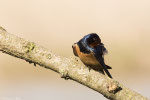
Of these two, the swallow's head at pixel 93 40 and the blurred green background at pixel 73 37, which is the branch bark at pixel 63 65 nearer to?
the swallow's head at pixel 93 40

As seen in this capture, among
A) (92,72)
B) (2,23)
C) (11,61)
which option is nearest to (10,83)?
(11,61)

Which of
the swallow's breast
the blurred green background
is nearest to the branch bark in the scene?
the swallow's breast

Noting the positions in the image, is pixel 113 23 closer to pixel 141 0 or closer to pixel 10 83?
pixel 141 0

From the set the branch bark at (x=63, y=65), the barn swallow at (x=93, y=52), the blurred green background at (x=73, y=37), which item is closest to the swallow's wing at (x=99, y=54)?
the barn swallow at (x=93, y=52)

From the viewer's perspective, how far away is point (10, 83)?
9391 mm

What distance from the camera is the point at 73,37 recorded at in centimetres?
1068

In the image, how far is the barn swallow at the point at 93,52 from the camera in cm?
322

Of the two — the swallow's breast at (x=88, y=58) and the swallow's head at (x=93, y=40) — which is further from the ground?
the swallow's head at (x=93, y=40)

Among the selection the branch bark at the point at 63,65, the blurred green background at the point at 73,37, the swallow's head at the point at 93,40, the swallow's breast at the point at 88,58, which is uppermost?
the blurred green background at the point at 73,37

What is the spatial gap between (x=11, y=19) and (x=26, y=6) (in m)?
1.03

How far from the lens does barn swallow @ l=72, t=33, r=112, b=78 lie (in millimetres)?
3217

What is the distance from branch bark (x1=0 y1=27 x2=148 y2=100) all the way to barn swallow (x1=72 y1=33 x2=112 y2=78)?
0.62 feet

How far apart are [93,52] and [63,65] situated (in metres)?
0.34

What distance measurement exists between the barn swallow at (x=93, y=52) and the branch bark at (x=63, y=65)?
188 millimetres
